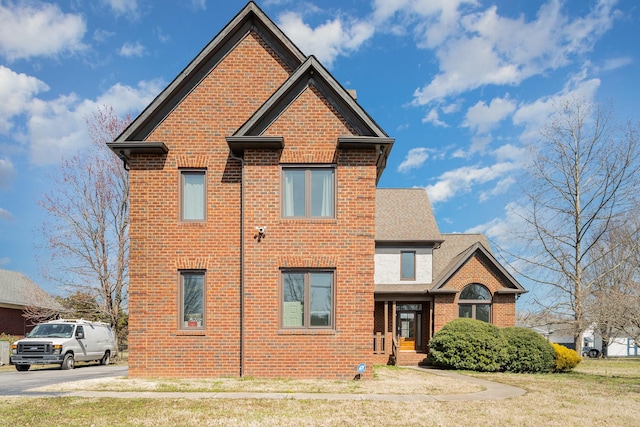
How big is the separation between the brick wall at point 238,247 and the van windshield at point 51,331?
883cm

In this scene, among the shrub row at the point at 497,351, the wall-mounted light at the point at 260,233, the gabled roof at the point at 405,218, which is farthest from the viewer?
the gabled roof at the point at 405,218

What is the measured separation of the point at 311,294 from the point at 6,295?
2858 cm

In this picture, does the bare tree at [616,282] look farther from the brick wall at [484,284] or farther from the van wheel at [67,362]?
the van wheel at [67,362]

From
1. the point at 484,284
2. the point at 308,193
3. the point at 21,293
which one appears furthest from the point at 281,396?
the point at 21,293

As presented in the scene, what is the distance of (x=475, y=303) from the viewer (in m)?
24.4

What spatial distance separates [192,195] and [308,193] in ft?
11.1

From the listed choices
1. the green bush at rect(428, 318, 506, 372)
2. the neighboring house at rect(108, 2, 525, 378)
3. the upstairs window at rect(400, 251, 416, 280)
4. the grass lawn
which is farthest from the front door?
the grass lawn

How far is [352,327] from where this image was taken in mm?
14031

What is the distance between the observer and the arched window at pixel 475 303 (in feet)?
79.8

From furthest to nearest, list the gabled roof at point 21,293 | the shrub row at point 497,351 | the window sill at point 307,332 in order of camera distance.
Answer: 1. the gabled roof at point 21,293
2. the shrub row at point 497,351
3. the window sill at point 307,332

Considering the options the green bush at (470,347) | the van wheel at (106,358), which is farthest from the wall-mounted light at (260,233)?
the van wheel at (106,358)

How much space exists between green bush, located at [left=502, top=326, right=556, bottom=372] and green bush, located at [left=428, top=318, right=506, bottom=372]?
0.36 m

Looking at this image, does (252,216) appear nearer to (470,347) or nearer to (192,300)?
(192,300)

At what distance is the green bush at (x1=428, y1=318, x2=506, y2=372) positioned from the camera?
2000cm
